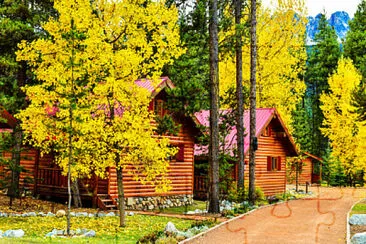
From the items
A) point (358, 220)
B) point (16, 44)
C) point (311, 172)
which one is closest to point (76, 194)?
point (16, 44)

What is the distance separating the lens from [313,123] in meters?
59.9

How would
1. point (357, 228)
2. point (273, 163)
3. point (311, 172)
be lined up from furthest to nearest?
1. point (311, 172)
2. point (273, 163)
3. point (357, 228)

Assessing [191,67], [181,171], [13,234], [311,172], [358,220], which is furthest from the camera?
[311,172]

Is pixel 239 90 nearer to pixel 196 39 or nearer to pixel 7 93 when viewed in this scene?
pixel 196 39

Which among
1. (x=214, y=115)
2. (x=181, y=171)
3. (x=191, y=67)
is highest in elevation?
(x=191, y=67)

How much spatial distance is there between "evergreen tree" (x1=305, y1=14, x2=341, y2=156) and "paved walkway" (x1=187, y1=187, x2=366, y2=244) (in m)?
38.4

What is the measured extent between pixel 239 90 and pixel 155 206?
22.7 feet

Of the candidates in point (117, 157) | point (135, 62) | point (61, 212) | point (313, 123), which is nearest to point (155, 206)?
point (61, 212)

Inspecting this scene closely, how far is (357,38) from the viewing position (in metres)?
55.0

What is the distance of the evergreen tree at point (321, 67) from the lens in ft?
192

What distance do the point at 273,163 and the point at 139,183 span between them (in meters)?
13.3

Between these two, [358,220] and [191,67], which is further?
[191,67]

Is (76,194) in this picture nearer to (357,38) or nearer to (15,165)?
(15,165)

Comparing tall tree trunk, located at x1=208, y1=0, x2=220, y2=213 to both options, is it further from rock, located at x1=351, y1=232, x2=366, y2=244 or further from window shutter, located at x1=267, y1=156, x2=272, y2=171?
window shutter, located at x1=267, y1=156, x2=272, y2=171
